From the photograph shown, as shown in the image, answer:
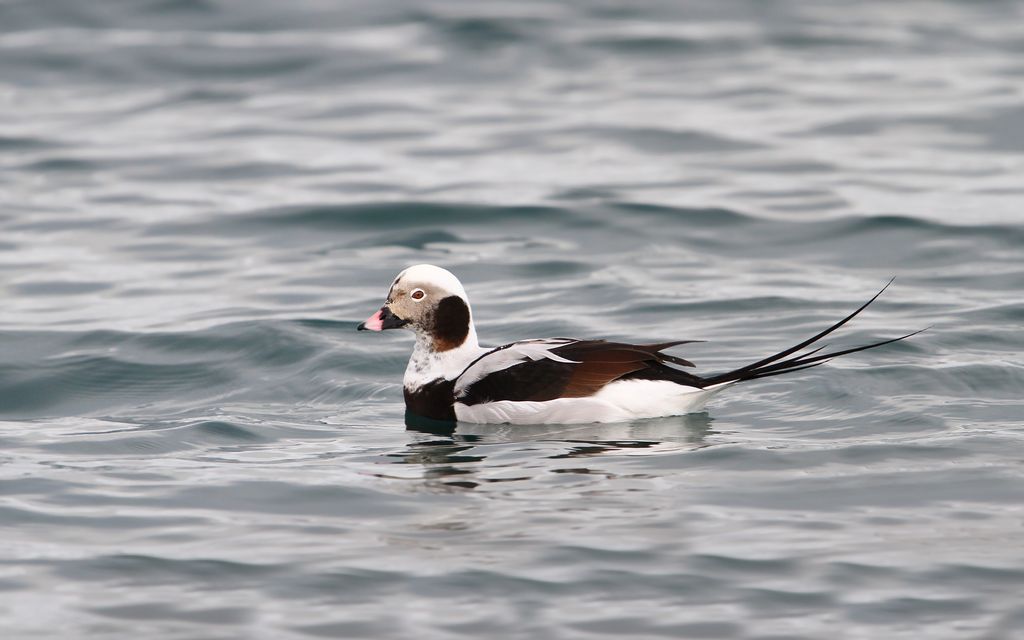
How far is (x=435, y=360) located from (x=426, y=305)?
12.1 inches

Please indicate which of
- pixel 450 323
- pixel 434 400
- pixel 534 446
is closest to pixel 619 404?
pixel 534 446

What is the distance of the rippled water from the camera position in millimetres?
6074

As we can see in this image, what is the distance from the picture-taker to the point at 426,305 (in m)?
8.87

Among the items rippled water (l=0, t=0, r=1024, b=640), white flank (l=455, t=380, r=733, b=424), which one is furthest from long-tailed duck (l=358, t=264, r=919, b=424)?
rippled water (l=0, t=0, r=1024, b=640)

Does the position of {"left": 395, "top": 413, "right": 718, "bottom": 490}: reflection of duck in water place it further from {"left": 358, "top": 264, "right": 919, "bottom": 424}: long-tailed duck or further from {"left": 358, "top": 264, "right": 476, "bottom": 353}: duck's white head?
{"left": 358, "top": 264, "right": 476, "bottom": 353}: duck's white head

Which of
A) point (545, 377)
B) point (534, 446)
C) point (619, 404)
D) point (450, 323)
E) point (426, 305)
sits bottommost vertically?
point (534, 446)

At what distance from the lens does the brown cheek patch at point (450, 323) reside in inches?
349

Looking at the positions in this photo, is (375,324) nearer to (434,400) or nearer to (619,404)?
(434,400)

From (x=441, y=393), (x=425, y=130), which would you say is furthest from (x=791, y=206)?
(x=441, y=393)

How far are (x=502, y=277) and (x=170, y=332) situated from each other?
283 cm

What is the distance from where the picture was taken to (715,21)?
23141 millimetres

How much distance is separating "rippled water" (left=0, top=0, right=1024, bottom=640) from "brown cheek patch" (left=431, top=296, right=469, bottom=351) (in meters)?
0.56

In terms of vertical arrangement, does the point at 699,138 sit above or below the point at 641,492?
above

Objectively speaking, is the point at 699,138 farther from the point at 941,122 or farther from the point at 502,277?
the point at 502,277
